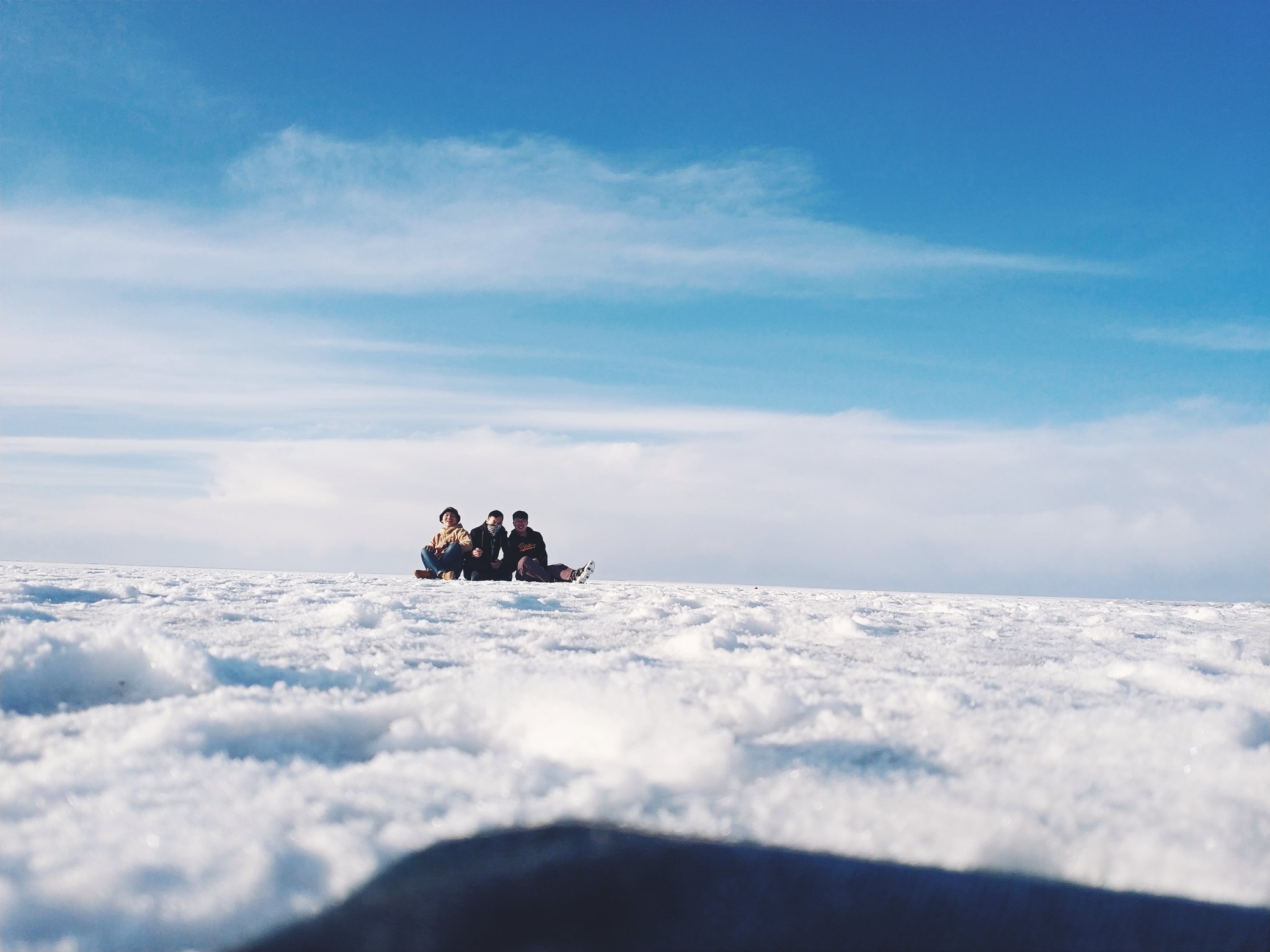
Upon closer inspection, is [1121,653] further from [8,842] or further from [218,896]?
[8,842]

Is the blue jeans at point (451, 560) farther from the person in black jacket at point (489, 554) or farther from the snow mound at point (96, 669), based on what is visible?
the snow mound at point (96, 669)

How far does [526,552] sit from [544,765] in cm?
843

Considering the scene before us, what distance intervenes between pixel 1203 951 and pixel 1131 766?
60 centimetres

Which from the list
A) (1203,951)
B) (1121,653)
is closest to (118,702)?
(1203,951)

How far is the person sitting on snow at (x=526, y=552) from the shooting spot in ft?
32.0

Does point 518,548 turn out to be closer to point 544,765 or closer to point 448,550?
point 448,550

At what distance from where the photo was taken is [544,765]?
153 centimetres

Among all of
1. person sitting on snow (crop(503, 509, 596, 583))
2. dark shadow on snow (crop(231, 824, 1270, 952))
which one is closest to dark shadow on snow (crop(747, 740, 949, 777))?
dark shadow on snow (crop(231, 824, 1270, 952))

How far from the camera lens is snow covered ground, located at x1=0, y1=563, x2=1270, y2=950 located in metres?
1.10

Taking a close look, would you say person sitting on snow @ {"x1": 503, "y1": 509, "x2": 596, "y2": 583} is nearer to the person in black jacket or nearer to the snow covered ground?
the person in black jacket

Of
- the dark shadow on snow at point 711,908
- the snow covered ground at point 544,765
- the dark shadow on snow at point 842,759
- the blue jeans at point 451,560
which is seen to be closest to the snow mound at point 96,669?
the snow covered ground at point 544,765

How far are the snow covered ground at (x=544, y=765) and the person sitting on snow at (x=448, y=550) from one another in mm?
6749

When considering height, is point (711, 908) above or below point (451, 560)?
below

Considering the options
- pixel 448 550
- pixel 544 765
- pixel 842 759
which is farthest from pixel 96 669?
pixel 448 550
